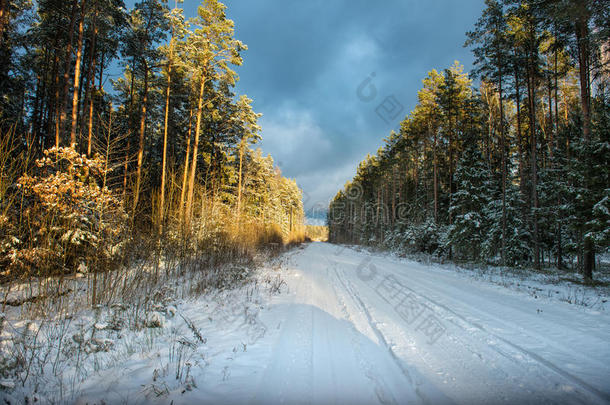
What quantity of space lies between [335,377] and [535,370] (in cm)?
243

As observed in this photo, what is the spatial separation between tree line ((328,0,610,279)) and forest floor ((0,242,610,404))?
6.82 metres

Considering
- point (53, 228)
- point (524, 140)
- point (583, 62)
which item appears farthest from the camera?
point (524, 140)

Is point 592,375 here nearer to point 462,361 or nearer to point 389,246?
point 462,361

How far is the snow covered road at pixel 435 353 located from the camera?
236 centimetres

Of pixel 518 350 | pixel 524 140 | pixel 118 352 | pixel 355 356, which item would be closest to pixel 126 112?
pixel 118 352

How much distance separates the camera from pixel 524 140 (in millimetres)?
18734

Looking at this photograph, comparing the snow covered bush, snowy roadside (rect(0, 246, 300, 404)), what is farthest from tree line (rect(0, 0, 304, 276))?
snowy roadside (rect(0, 246, 300, 404))

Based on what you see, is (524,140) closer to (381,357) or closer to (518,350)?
(518,350)

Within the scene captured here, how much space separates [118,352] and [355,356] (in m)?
3.24

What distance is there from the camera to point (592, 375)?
260 centimetres

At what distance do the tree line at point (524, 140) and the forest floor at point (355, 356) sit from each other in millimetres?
6818

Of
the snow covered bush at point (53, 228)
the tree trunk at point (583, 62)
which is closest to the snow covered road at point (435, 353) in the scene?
the snow covered bush at point (53, 228)

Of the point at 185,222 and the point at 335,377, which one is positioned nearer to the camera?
the point at 335,377

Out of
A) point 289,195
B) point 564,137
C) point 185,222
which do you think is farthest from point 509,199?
point 289,195
